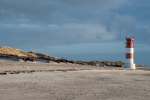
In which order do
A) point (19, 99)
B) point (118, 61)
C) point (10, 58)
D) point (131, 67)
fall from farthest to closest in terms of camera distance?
1. point (118, 61)
2. point (131, 67)
3. point (10, 58)
4. point (19, 99)

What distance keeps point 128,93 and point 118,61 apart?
2316 cm

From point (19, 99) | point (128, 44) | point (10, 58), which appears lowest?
point (19, 99)

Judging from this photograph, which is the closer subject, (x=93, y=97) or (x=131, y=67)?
(x=93, y=97)

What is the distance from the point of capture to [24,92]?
7035 mm

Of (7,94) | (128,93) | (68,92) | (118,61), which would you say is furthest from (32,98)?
(118,61)

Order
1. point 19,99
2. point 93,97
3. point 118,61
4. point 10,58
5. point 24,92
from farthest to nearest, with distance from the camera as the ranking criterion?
point 118,61 → point 10,58 → point 24,92 → point 93,97 → point 19,99

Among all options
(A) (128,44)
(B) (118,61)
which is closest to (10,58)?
(A) (128,44)

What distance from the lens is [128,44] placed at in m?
20.3

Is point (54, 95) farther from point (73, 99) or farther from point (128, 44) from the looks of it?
point (128, 44)

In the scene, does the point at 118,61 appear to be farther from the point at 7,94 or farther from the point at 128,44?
the point at 7,94

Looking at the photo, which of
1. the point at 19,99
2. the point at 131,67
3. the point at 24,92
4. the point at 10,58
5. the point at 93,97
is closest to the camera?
the point at 19,99

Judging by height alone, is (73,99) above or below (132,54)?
below

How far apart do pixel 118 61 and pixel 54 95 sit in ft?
79.0

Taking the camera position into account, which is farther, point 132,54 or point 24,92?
point 132,54
